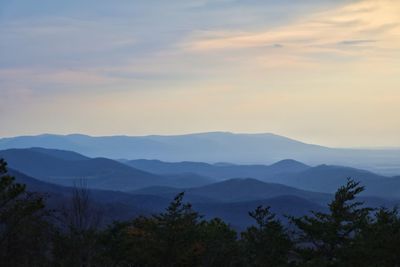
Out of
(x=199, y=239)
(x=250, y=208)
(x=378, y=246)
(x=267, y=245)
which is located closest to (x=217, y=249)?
(x=199, y=239)

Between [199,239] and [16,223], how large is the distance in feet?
33.8

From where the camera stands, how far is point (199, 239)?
106 feet

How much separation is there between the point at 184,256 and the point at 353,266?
29.7 ft

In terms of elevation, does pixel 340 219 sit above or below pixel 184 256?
above

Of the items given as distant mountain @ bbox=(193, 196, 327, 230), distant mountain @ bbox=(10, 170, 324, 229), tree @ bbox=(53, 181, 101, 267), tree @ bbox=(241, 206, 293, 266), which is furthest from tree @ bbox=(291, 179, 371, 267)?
distant mountain @ bbox=(193, 196, 327, 230)

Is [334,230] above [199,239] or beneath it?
above

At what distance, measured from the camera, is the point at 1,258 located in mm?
26797

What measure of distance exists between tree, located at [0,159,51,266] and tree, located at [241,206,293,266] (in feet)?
39.0

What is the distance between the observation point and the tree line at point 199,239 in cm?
2742

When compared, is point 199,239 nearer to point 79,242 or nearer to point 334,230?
point 79,242

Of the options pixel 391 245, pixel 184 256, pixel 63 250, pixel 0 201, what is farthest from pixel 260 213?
pixel 0 201

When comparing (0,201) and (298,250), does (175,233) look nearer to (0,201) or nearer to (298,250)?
(298,250)

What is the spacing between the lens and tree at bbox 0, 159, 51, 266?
27328mm

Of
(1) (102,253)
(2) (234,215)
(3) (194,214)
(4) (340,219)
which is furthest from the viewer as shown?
(2) (234,215)
